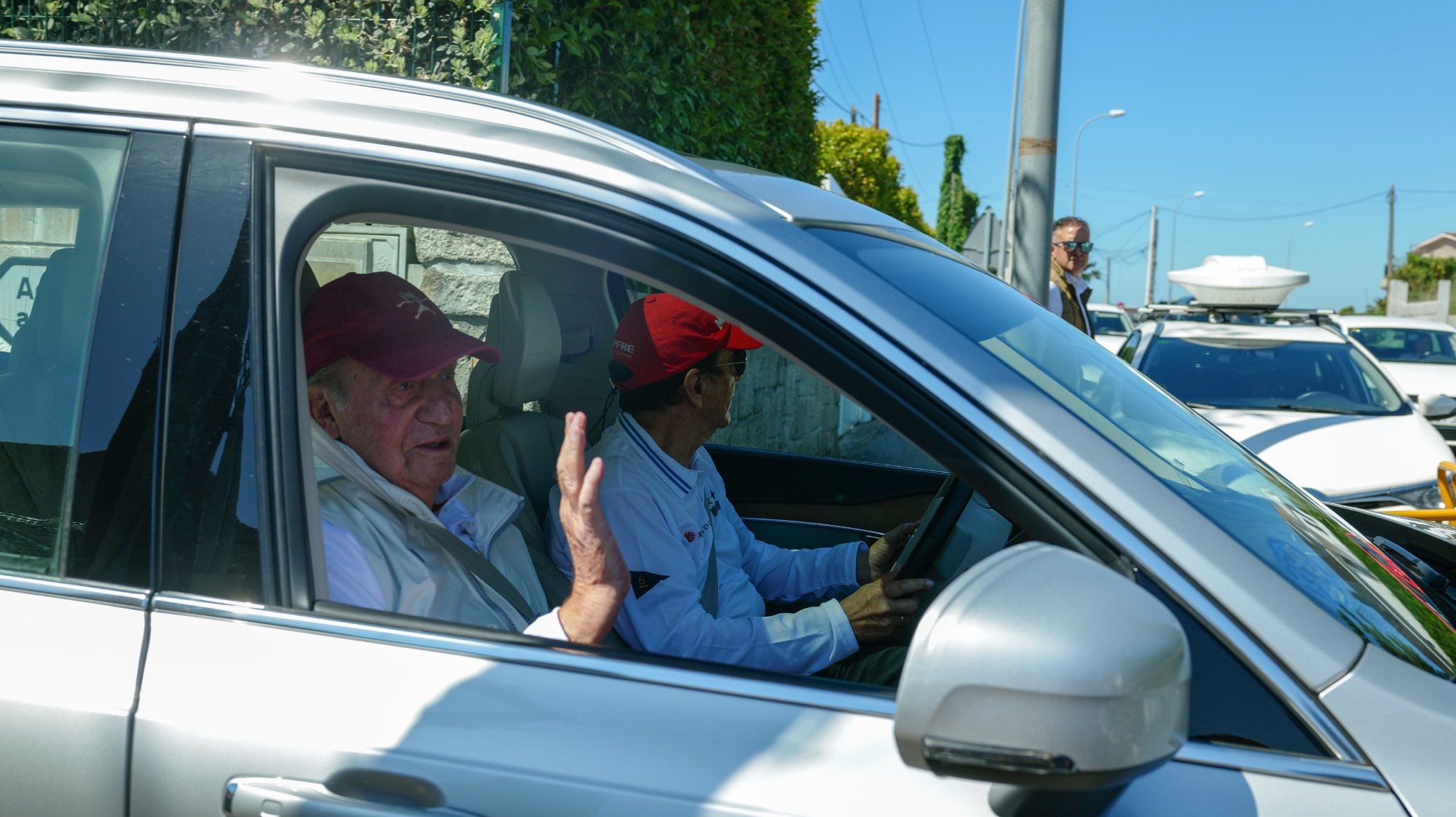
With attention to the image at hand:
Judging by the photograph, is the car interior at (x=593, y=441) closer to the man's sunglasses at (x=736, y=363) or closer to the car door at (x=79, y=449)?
the man's sunglasses at (x=736, y=363)

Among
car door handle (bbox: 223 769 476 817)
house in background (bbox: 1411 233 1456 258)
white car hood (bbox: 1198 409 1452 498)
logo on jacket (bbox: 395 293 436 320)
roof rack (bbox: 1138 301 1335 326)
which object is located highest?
house in background (bbox: 1411 233 1456 258)

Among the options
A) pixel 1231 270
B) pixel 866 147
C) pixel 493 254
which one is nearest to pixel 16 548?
pixel 493 254

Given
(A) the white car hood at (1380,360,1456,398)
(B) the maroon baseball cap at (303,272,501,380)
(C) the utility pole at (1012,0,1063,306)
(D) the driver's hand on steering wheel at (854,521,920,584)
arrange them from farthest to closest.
A: (A) the white car hood at (1380,360,1456,398), (C) the utility pole at (1012,0,1063,306), (D) the driver's hand on steering wheel at (854,521,920,584), (B) the maroon baseball cap at (303,272,501,380)

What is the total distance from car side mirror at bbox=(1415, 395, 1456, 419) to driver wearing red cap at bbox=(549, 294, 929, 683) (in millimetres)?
5155

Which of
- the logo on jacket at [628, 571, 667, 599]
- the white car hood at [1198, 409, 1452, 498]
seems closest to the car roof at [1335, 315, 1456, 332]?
the white car hood at [1198, 409, 1452, 498]

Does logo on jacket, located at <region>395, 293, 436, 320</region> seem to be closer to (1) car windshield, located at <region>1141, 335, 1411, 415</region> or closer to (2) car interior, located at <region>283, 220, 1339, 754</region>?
(2) car interior, located at <region>283, 220, 1339, 754</region>

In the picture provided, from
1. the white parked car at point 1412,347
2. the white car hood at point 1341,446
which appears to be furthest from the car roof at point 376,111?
the white parked car at point 1412,347

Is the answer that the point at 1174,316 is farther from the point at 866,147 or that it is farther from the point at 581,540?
the point at 866,147

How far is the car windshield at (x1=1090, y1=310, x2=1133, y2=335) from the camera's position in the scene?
1898 centimetres

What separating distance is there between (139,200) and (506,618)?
2.81 feet

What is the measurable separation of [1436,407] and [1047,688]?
6633mm

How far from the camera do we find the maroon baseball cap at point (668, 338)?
2389 mm

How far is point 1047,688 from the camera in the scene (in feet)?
3.34

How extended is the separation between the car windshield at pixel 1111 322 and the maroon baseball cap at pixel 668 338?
57.5 ft
